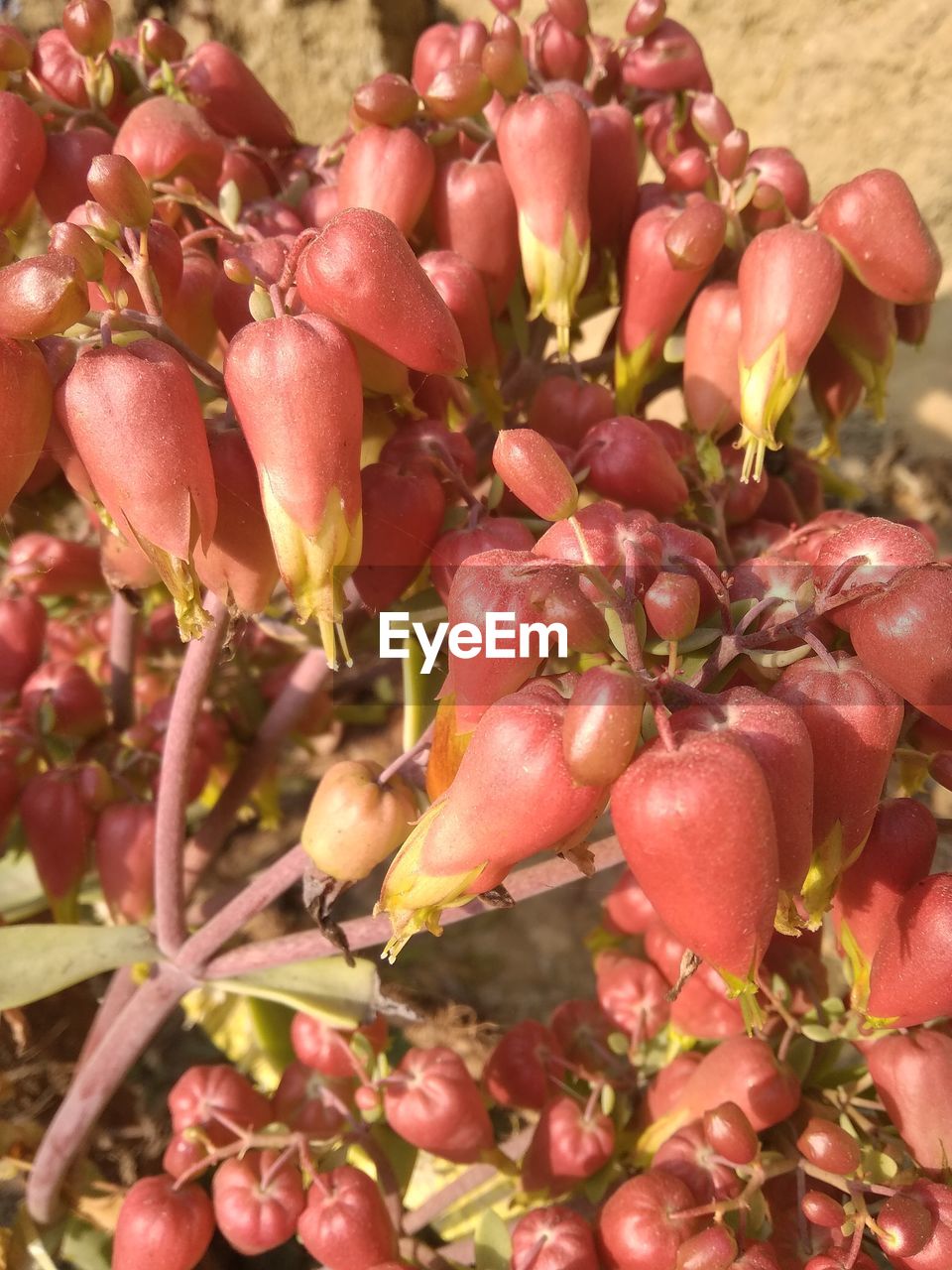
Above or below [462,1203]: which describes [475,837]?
above

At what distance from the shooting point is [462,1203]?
100 cm

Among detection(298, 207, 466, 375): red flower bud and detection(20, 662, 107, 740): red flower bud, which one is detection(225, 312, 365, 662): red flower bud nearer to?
detection(298, 207, 466, 375): red flower bud

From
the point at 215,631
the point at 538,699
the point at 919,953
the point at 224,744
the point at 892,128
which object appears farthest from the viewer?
the point at 892,128

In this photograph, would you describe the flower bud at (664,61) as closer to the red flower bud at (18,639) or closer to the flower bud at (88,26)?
the flower bud at (88,26)

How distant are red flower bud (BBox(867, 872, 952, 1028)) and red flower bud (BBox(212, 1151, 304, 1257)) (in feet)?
1.63

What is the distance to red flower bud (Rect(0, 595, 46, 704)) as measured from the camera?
3.44 ft

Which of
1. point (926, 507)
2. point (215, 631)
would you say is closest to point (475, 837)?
point (215, 631)

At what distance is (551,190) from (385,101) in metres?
0.15

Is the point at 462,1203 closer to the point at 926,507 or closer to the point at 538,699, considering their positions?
the point at 538,699

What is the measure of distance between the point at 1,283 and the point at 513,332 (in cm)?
56

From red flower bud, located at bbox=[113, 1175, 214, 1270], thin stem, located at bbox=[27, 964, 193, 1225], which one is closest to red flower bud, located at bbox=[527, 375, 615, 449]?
thin stem, located at bbox=[27, 964, 193, 1225]

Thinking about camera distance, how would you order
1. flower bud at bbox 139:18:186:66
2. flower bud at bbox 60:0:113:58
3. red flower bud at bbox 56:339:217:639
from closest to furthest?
red flower bud at bbox 56:339:217:639
flower bud at bbox 60:0:113:58
flower bud at bbox 139:18:186:66

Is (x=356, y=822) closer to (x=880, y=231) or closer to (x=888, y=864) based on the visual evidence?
(x=888, y=864)

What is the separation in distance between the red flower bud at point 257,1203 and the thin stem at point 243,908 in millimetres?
169
